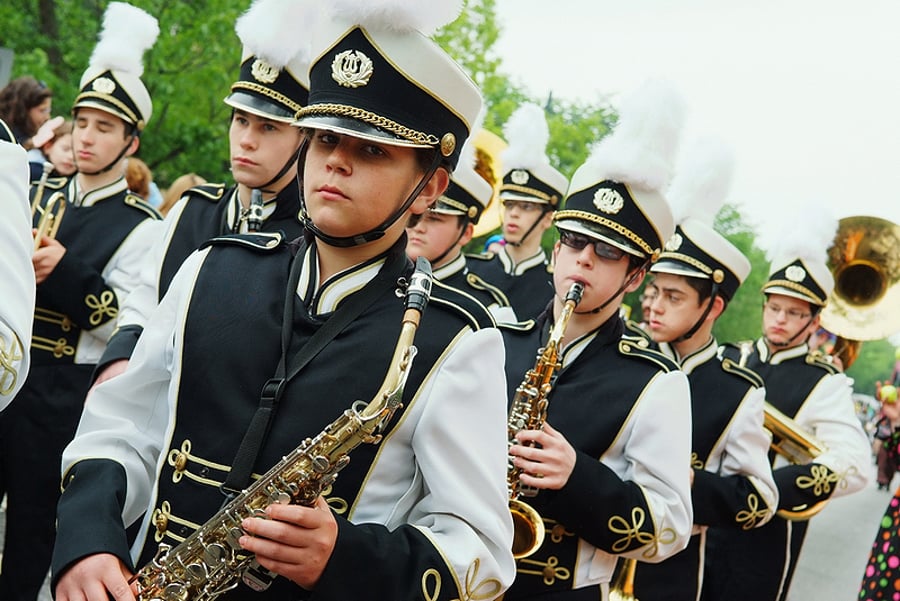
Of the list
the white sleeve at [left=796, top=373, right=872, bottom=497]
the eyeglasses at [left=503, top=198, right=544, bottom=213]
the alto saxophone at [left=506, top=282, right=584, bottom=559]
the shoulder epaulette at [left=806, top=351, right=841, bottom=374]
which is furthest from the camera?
the eyeglasses at [left=503, top=198, right=544, bottom=213]

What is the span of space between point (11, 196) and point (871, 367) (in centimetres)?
10592

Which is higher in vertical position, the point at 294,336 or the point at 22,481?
the point at 294,336

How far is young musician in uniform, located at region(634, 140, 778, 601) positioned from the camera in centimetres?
545

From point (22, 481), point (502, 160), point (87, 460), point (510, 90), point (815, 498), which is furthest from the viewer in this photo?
point (510, 90)

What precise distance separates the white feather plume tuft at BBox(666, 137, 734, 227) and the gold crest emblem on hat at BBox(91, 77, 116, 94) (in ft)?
10.4

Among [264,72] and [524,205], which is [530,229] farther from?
[264,72]

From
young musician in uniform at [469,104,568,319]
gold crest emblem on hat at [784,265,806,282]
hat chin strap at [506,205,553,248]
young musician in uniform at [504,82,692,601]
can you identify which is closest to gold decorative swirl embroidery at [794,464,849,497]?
gold crest emblem on hat at [784,265,806,282]

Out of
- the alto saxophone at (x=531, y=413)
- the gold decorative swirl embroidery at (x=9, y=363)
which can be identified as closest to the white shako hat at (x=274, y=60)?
the alto saxophone at (x=531, y=413)

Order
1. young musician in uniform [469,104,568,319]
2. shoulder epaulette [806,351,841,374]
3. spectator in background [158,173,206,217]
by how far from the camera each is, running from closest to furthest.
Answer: shoulder epaulette [806,351,841,374] → spectator in background [158,173,206,217] → young musician in uniform [469,104,568,319]

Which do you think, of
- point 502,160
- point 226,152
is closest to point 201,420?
point 502,160

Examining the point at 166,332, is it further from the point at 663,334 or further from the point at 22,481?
the point at 663,334

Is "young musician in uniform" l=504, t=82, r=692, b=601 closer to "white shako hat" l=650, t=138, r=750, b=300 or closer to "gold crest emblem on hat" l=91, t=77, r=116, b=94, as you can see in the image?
"white shako hat" l=650, t=138, r=750, b=300

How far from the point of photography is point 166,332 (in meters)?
2.98

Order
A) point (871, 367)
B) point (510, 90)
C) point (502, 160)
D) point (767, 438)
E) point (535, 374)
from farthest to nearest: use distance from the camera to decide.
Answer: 1. point (871, 367)
2. point (510, 90)
3. point (502, 160)
4. point (767, 438)
5. point (535, 374)
